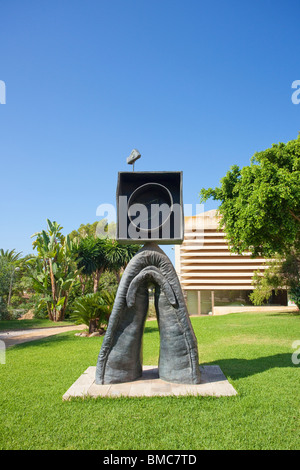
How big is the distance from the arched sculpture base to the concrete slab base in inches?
5.7

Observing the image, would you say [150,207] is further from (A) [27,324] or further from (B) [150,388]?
(A) [27,324]

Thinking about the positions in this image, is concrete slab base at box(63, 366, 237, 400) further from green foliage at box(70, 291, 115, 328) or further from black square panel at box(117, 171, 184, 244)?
green foliage at box(70, 291, 115, 328)

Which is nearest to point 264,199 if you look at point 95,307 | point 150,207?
point 95,307

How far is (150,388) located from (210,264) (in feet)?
74.7

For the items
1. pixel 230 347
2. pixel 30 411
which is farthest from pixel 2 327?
pixel 30 411

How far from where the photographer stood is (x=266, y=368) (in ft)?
23.8

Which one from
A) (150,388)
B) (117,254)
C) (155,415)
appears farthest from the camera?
(117,254)

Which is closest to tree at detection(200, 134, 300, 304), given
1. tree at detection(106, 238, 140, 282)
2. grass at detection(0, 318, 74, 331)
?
grass at detection(0, 318, 74, 331)

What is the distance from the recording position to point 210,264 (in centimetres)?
2784

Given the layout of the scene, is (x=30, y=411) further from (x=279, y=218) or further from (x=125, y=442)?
(x=279, y=218)

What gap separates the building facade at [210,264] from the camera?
26906 mm

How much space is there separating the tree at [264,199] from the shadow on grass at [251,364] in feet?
19.8

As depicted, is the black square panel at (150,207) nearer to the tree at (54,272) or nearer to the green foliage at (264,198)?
the green foliage at (264,198)

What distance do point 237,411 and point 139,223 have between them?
3230 mm
